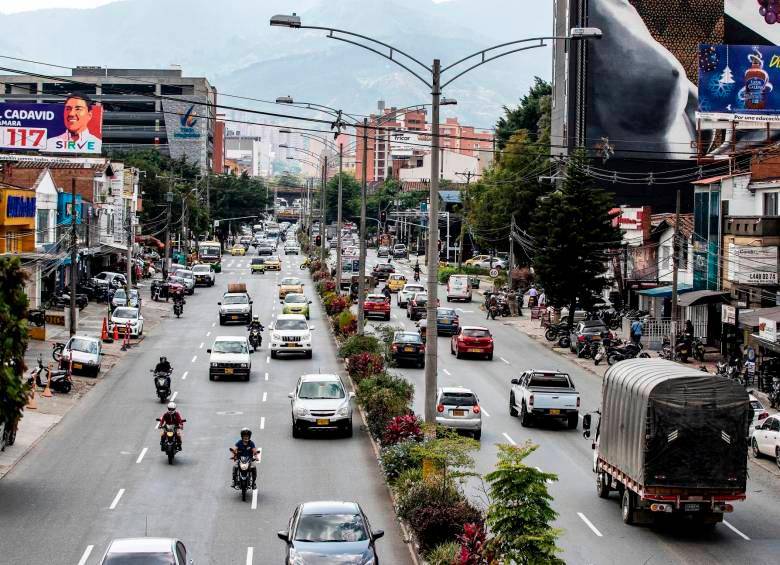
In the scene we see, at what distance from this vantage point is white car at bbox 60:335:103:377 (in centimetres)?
4697

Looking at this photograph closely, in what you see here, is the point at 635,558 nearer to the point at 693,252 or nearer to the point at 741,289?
the point at 741,289

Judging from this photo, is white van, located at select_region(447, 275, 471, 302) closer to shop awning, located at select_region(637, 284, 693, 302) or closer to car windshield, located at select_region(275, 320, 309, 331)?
shop awning, located at select_region(637, 284, 693, 302)

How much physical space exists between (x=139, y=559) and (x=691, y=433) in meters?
11.1

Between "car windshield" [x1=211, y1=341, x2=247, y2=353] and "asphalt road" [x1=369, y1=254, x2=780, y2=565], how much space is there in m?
6.87

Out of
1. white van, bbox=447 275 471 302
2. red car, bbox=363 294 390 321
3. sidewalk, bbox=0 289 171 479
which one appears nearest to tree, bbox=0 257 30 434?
sidewalk, bbox=0 289 171 479

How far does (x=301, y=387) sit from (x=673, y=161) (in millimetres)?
66826

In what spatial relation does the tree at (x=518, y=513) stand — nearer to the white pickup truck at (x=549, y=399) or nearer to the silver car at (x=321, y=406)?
the silver car at (x=321, y=406)


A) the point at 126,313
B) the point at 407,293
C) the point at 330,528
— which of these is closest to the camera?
the point at 330,528

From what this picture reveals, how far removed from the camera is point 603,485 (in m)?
27.9

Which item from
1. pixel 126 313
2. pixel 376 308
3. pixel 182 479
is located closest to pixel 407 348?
pixel 126 313

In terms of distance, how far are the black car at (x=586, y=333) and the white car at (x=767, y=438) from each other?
24.0 m

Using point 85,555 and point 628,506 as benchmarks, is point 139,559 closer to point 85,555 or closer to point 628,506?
point 85,555

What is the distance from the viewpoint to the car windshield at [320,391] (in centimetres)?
3594

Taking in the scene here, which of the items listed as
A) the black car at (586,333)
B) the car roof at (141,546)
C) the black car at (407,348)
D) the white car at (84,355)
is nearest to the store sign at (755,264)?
the black car at (586,333)
